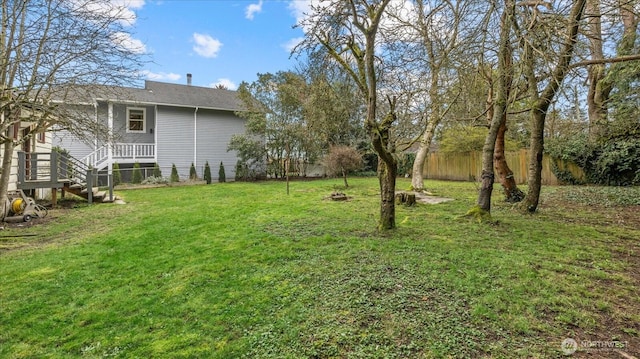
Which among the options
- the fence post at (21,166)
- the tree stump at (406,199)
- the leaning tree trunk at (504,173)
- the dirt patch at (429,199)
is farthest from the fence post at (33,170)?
the leaning tree trunk at (504,173)

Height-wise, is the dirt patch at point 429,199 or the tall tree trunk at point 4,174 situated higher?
the tall tree trunk at point 4,174

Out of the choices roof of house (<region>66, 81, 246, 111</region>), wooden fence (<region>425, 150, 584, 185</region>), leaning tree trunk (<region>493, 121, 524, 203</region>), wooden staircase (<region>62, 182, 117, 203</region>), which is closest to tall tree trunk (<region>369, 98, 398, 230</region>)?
leaning tree trunk (<region>493, 121, 524, 203</region>)

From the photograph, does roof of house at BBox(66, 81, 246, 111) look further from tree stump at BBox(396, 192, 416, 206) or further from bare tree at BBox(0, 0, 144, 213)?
tree stump at BBox(396, 192, 416, 206)

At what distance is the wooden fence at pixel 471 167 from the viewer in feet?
43.4

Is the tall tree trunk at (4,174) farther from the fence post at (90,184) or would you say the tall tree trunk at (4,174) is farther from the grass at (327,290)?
the fence post at (90,184)

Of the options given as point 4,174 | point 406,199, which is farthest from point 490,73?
point 4,174

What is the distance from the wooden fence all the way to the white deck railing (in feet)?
52.2

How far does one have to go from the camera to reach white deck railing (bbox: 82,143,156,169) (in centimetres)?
1555

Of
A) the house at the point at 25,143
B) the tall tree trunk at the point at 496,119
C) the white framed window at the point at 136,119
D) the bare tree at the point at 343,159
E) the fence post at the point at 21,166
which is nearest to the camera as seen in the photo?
the tall tree trunk at the point at 496,119

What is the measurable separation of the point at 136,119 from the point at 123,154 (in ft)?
8.56

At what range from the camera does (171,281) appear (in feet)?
13.1

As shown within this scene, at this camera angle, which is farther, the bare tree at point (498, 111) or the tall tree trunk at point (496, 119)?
the tall tree trunk at point (496, 119)

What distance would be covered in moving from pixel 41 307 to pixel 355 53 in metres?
5.47

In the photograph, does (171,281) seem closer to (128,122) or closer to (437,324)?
(437,324)
